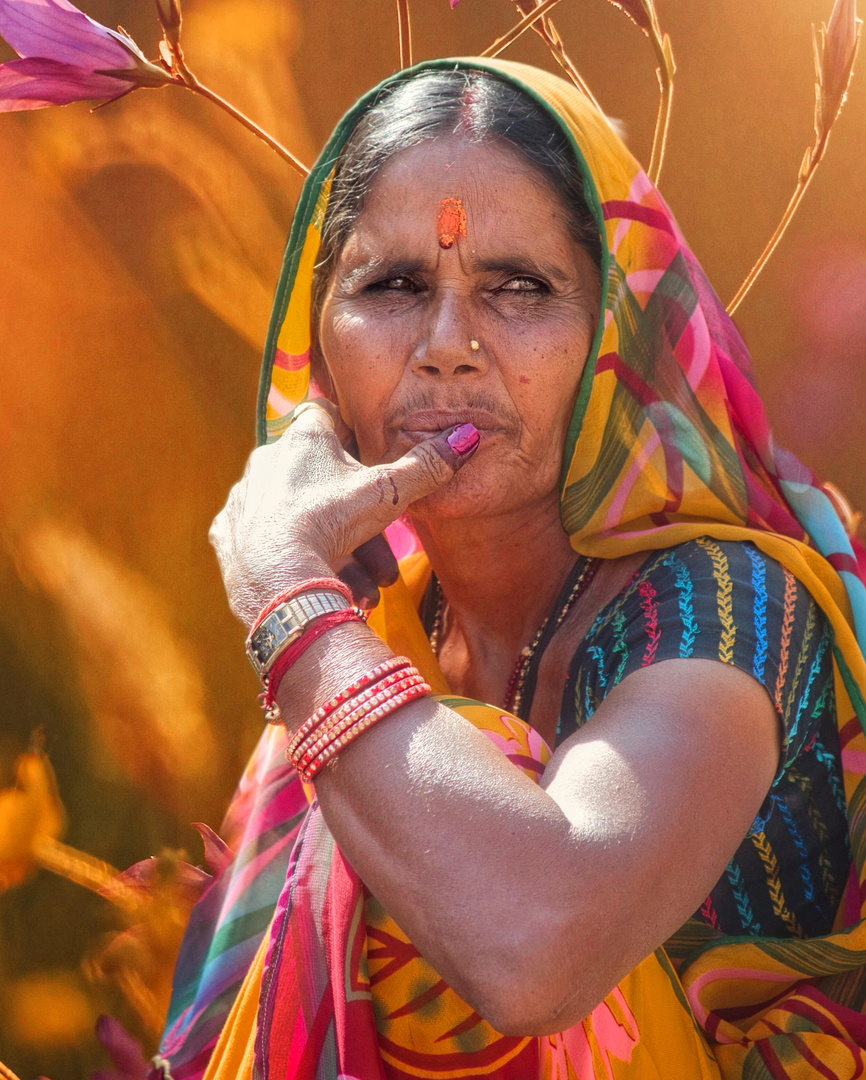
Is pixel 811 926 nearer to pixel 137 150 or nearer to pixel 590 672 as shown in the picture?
pixel 590 672

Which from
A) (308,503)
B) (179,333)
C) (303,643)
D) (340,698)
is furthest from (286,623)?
(179,333)

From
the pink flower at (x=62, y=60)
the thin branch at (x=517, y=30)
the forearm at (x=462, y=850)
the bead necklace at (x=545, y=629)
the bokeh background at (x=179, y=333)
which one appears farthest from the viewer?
the thin branch at (x=517, y=30)

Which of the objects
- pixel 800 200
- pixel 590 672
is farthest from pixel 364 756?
pixel 800 200

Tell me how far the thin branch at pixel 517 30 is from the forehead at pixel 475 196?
3.57 feet

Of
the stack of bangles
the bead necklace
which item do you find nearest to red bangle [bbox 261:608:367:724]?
the stack of bangles

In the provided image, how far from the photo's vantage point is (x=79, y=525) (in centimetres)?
267

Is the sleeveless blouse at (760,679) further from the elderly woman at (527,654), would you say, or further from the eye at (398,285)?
the eye at (398,285)

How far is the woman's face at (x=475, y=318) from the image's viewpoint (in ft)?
5.79

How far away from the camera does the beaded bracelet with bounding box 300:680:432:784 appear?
4.22ft

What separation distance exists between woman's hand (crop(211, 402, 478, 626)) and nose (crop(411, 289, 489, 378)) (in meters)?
0.11

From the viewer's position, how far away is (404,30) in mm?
2742

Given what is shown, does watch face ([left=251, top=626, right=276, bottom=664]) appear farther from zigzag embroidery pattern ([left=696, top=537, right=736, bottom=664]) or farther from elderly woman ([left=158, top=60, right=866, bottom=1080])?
zigzag embroidery pattern ([left=696, top=537, right=736, bottom=664])

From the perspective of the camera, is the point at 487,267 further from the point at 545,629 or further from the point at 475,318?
the point at 545,629

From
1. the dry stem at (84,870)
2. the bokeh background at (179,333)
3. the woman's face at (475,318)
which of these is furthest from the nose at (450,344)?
the dry stem at (84,870)
